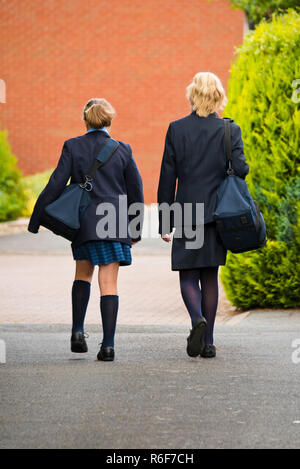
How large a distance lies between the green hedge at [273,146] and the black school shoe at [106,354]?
2893 mm

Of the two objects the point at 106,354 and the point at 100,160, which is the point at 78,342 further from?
the point at 100,160

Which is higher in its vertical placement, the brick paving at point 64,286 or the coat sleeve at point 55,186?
the coat sleeve at point 55,186

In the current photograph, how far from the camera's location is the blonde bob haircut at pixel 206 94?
5.70 m

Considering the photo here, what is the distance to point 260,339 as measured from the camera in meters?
6.85

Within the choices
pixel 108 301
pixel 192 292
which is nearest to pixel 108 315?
pixel 108 301

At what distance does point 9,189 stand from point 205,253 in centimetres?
1641

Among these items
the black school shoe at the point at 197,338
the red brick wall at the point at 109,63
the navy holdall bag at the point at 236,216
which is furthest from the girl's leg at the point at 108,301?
the red brick wall at the point at 109,63

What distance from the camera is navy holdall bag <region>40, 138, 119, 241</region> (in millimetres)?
5680

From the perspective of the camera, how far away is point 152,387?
511cm

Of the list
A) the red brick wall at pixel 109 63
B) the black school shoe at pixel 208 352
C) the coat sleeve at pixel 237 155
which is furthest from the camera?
the red brick wall at pixel 109 63

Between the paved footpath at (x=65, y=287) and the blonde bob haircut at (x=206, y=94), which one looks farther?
the paved footpath at (x=65, y=287)

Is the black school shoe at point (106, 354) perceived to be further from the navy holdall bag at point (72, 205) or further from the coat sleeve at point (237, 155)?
the coat sleeve at point (237, 155)

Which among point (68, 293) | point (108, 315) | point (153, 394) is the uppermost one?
point (108, 315)
